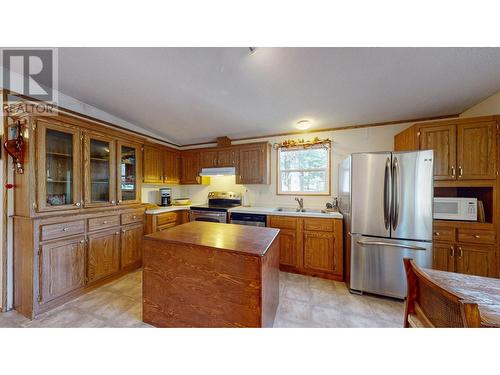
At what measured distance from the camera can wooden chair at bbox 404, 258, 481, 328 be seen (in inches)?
24.7

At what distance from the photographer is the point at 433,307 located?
0.89m

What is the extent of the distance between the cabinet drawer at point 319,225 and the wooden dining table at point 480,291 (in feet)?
4.62

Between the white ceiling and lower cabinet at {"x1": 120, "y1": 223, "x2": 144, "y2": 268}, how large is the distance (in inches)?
70.5

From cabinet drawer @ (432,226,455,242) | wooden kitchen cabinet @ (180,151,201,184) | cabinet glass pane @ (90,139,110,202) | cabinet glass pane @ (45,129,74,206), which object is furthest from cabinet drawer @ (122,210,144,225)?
cabinet drawer @ (432,226,455,242)

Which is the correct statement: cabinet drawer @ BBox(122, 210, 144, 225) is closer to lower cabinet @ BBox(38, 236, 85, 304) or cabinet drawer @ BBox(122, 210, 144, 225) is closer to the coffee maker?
lower cabinet @ BBox(38, 236, 85, 304)

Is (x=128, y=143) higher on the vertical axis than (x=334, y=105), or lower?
lower

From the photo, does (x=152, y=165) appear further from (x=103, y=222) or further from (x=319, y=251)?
(x=319, y=251)

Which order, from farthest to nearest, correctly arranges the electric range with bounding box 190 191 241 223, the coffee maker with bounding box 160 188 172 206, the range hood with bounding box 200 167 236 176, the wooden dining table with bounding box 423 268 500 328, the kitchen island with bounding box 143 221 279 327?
the coffee maker with bounding box 160 188 172 206 → the range hood with bounding box 200 167 236 176 → the electric range with bounding box 190 191 241 223 → the kitchen island with bounding box 143 221 279 327 → the wooden dining table with bounding box 423 268 500 328

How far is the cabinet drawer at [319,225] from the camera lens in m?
2.61

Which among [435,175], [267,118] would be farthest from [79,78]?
[435,175]

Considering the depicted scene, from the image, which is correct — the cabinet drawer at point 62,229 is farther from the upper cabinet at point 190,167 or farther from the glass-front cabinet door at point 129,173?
the upper cabinet at point 190,167
